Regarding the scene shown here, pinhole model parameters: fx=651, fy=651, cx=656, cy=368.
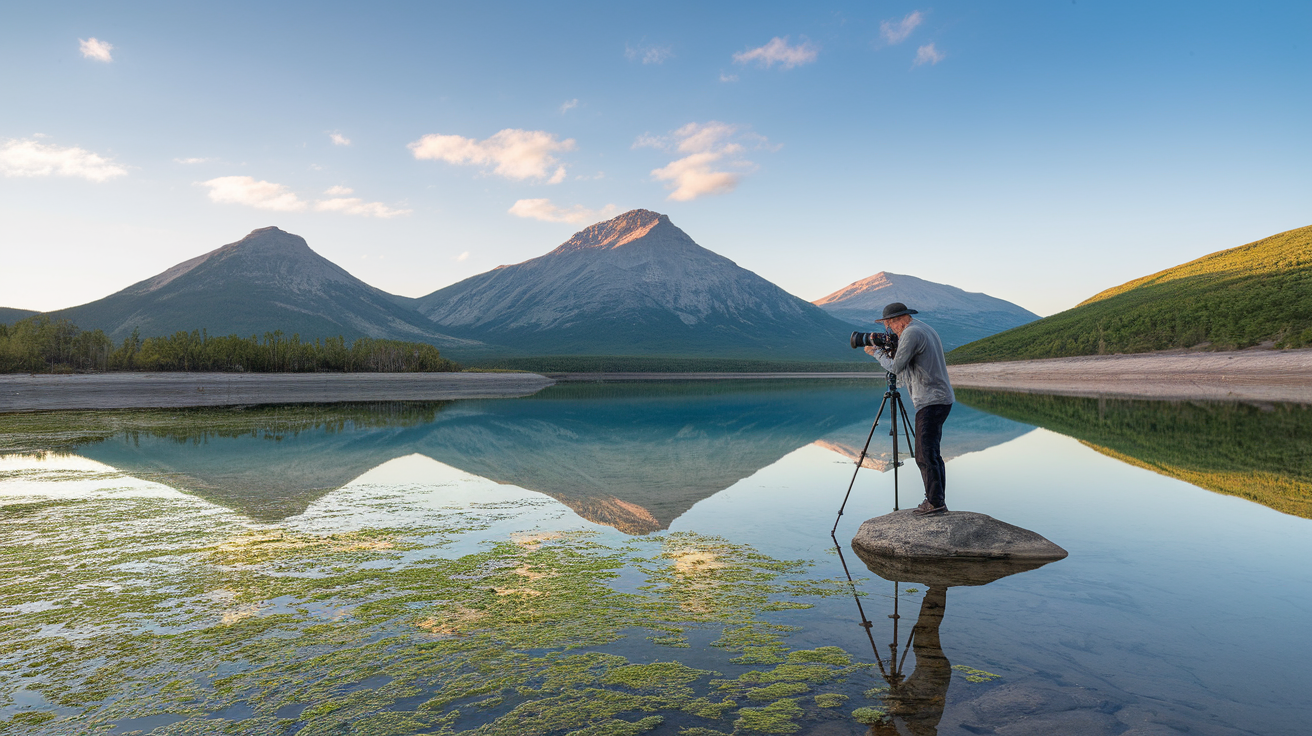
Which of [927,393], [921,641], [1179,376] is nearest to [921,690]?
[921,641]

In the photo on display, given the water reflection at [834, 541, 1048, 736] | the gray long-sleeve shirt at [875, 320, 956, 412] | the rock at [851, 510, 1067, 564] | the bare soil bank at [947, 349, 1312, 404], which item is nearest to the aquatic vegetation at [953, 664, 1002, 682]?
the water reflection at [834, 541, 1048, 736]

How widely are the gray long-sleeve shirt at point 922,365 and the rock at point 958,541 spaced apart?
144 centimetres

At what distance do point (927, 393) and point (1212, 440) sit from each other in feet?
48.4

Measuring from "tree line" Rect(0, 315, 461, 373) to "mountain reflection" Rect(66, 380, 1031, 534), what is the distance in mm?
24778

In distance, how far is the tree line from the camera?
47.0 m

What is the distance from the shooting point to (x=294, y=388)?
52.8 m

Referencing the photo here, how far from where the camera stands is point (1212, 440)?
17359 mm

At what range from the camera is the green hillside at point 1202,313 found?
170ft

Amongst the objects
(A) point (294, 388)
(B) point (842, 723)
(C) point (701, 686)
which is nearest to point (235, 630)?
(C) point (701, 686)

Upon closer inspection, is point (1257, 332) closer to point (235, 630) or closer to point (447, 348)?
point (235, 630)

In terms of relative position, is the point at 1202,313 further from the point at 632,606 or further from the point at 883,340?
the point at 632,606

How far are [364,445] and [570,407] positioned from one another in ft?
69.9

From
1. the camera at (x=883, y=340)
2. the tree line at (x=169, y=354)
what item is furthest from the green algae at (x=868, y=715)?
the tree line at (x=169, y=354)

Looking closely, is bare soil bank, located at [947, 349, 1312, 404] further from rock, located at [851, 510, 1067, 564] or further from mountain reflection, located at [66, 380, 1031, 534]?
rock, located at [851, 510, 1067, 564]
